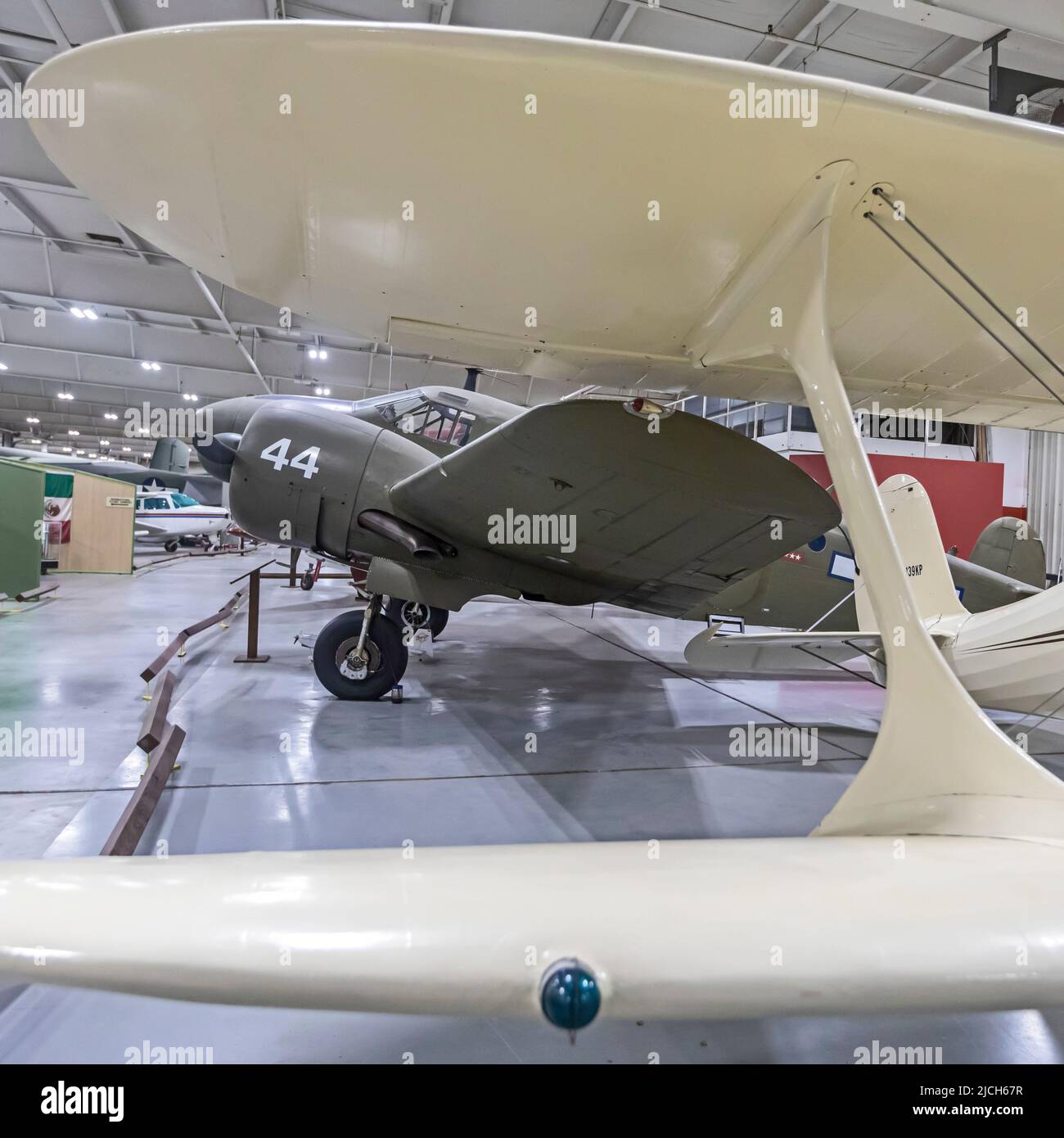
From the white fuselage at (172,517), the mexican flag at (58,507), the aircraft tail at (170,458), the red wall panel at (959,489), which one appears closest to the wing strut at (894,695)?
the red wall panel at (959,489)

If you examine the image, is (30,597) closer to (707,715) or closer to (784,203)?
(707,715)

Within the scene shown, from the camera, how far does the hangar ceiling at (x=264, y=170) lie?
597 centimetres

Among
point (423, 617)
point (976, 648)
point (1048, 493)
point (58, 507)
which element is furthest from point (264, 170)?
point (1048, 493)

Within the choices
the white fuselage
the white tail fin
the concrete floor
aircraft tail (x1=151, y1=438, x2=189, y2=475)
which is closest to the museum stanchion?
the concrete floor

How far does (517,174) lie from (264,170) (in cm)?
53

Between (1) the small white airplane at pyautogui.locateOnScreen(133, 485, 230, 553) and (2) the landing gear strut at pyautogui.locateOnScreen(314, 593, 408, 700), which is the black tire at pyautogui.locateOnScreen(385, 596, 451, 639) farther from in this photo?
(1) the small white airplane at pyautogui.locateOnScreen(133, 485, 230, 553)

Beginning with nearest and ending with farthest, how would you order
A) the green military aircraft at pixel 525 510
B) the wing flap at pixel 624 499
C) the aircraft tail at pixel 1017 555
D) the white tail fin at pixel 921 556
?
the wing flap at pixel 624 499
the green military aircraft at pixel 525 510
the white tail fin at pixel 921 556
the aircraft tail at pixel 1017 555

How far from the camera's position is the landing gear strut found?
473cm

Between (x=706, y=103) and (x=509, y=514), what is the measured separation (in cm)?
252

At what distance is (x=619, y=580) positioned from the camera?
4.25m

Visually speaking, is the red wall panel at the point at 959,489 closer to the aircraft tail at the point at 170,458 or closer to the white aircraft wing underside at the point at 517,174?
the white aircraft wing underside at the point at 517,174

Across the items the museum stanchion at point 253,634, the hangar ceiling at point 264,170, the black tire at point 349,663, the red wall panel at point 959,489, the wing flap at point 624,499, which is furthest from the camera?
the red wall panel at point 959,489

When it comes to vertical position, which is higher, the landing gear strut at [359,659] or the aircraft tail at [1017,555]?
the aircraft tail at [1017,555]
